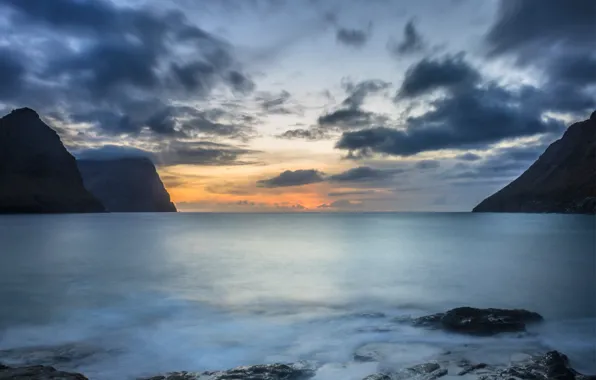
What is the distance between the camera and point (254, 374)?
32.3 feet

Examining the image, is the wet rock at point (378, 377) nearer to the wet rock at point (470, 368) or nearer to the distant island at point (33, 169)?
the wet rock at point (470, 368)

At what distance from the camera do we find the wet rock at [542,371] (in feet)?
30.8

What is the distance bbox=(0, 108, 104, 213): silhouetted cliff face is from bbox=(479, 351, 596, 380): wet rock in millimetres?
205169

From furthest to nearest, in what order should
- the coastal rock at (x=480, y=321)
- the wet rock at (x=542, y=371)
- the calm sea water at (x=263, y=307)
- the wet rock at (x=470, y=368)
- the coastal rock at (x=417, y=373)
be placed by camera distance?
the coastal rock at (x=480, y=321), the calm sea water at (x=263, y=307), the wet rock at (x=470, y=368), the coastal rock at (x=417, y=373), the wet rock at (x=542, y=371)

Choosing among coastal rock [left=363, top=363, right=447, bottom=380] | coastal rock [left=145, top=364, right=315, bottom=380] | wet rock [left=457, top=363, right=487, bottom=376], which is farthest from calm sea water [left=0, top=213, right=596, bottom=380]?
wet rock [left=457, top=363, right=487, bottom=376]

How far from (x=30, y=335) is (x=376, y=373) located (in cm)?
1198

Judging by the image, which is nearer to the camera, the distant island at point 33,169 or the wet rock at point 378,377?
the wet rock at point 378,377

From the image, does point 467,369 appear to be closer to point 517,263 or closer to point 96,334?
point 96,334

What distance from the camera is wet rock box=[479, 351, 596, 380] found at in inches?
370

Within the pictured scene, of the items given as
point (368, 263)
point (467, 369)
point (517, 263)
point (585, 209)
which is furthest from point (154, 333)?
point (585, 209)

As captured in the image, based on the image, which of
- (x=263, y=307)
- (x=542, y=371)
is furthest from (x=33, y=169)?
(x=542, y=371)

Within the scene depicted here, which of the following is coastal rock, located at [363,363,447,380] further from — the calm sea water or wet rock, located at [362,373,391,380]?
the calm sea water

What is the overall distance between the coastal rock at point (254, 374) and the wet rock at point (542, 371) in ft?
13.8

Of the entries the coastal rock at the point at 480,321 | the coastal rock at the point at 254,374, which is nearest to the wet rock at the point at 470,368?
the coastal rock at the point at 480,321
